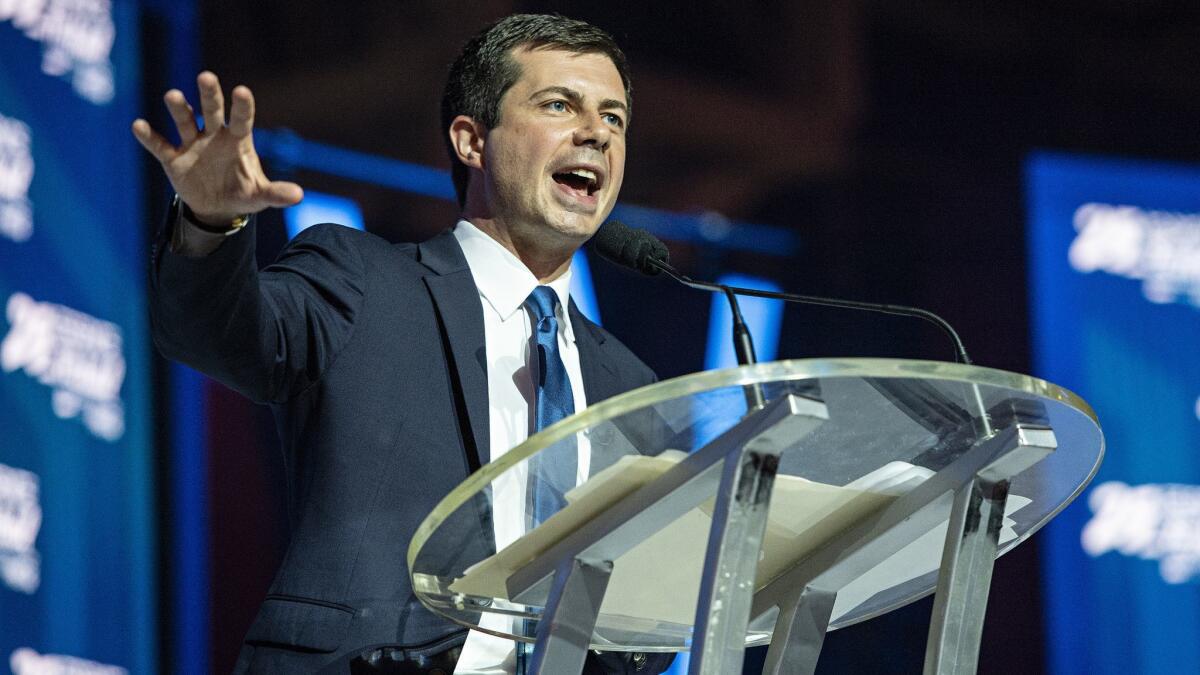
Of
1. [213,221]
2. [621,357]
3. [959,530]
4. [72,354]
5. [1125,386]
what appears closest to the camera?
[959,530]

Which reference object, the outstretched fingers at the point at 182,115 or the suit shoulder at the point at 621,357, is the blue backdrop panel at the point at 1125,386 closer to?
the suit shoulder at the point at 621,357

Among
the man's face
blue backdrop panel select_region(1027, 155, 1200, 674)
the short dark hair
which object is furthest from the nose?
blue backdrop panel select_region(1027, 155, 1200, 674)

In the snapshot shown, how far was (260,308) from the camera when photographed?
4.52 ft

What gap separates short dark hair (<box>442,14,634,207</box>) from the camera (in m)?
2.09

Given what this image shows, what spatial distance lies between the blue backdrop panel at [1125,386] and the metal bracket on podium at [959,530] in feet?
8.12

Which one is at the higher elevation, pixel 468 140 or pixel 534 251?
pixel 468 140

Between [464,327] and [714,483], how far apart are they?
0.74 metres

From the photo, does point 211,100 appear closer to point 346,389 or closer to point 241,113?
point 241,113

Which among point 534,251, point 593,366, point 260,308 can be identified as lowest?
point 260,308

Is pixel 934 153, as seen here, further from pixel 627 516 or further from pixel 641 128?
pixel 627 516

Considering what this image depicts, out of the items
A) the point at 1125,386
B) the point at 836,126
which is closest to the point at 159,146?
the point at 836,126

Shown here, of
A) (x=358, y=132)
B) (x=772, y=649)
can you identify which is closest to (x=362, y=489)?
(x=772, y=649)

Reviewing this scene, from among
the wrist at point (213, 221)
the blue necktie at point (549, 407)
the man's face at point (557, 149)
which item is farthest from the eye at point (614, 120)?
the wrist at point (213, 221)

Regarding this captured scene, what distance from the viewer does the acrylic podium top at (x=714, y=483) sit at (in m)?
0.95
